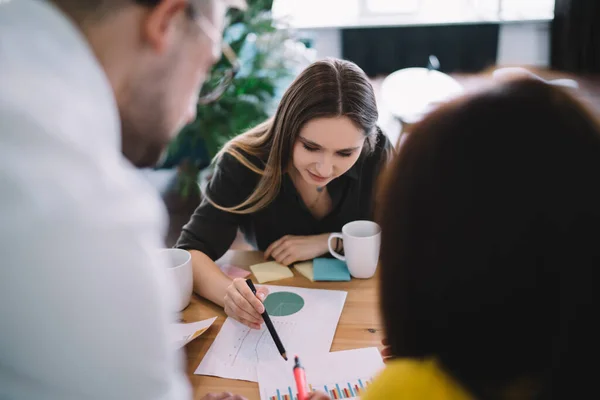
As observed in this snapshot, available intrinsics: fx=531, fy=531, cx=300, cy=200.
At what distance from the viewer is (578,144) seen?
448mm

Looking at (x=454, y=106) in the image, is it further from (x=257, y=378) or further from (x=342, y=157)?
(x=342, y=157)

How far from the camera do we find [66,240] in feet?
1.57

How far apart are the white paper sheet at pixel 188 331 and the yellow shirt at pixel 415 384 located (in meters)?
0.49

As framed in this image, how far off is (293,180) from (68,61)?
927 mm

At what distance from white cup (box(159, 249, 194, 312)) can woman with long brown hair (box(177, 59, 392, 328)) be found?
50 mm

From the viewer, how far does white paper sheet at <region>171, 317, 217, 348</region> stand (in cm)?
94

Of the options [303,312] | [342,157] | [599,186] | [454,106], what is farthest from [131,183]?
[342,157]

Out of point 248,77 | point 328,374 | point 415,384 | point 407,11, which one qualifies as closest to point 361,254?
point 328,374

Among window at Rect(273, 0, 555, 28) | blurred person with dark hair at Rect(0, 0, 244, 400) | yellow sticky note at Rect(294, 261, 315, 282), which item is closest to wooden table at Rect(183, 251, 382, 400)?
yellow sticky note at Rect(294, 261, 315, 282)

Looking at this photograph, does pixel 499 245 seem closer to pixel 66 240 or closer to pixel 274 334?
pixel 66 240

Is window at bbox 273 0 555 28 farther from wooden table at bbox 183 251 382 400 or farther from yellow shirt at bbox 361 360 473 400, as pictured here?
yellow shirt at bbox 361 360 473 400

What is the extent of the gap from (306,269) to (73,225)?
0.77m

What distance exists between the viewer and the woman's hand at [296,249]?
1.23 m

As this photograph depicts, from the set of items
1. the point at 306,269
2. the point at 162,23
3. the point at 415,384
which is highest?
the point at 162,23
